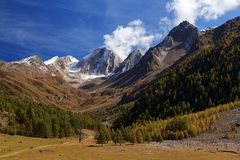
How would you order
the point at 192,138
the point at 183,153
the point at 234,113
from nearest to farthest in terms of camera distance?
the point at 183,153
the point at 192,138
the point at 234,113

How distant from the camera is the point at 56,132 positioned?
190m

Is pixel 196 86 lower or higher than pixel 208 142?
higher

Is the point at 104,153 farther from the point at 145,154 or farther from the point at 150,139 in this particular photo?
the point at 150,139

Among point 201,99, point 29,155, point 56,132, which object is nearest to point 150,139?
point 29,155

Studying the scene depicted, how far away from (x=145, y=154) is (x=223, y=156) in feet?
50.5

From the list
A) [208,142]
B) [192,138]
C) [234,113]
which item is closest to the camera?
[208,142]

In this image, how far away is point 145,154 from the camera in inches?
3583

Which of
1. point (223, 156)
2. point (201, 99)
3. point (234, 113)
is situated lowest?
point (223, 156)

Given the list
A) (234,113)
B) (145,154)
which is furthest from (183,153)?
(234,113)

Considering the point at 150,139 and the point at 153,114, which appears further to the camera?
the point at 153,114

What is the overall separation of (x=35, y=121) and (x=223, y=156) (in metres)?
114

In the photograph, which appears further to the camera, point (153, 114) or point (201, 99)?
point (153, 114)

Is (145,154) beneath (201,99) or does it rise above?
beneath

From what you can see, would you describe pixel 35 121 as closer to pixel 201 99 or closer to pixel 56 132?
pixel 56 132
